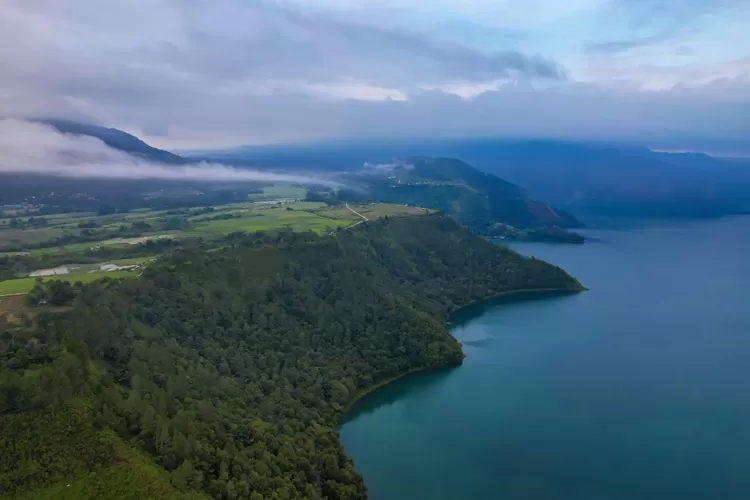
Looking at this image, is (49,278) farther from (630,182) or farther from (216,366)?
(630,182)

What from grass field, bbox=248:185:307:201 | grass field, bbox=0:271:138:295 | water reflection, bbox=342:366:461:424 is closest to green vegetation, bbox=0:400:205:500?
grass field, bbox=0:271:138:295

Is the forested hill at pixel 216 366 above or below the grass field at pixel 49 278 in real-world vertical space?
below

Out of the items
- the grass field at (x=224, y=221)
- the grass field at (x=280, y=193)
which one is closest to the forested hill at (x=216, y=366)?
the grass field at (x=224, y=221)

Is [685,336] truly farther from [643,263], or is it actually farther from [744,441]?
[643,263]

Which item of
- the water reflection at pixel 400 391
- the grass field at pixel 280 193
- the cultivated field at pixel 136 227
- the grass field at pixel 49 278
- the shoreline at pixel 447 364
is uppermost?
the grass field at pixel 280 193

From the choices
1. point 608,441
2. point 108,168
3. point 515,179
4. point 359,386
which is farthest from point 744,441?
point 515,179

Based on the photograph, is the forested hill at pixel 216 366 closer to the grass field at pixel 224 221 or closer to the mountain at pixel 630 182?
the grass field at pixel 224 221

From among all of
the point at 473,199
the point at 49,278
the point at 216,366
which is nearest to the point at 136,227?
the point at 49,278
